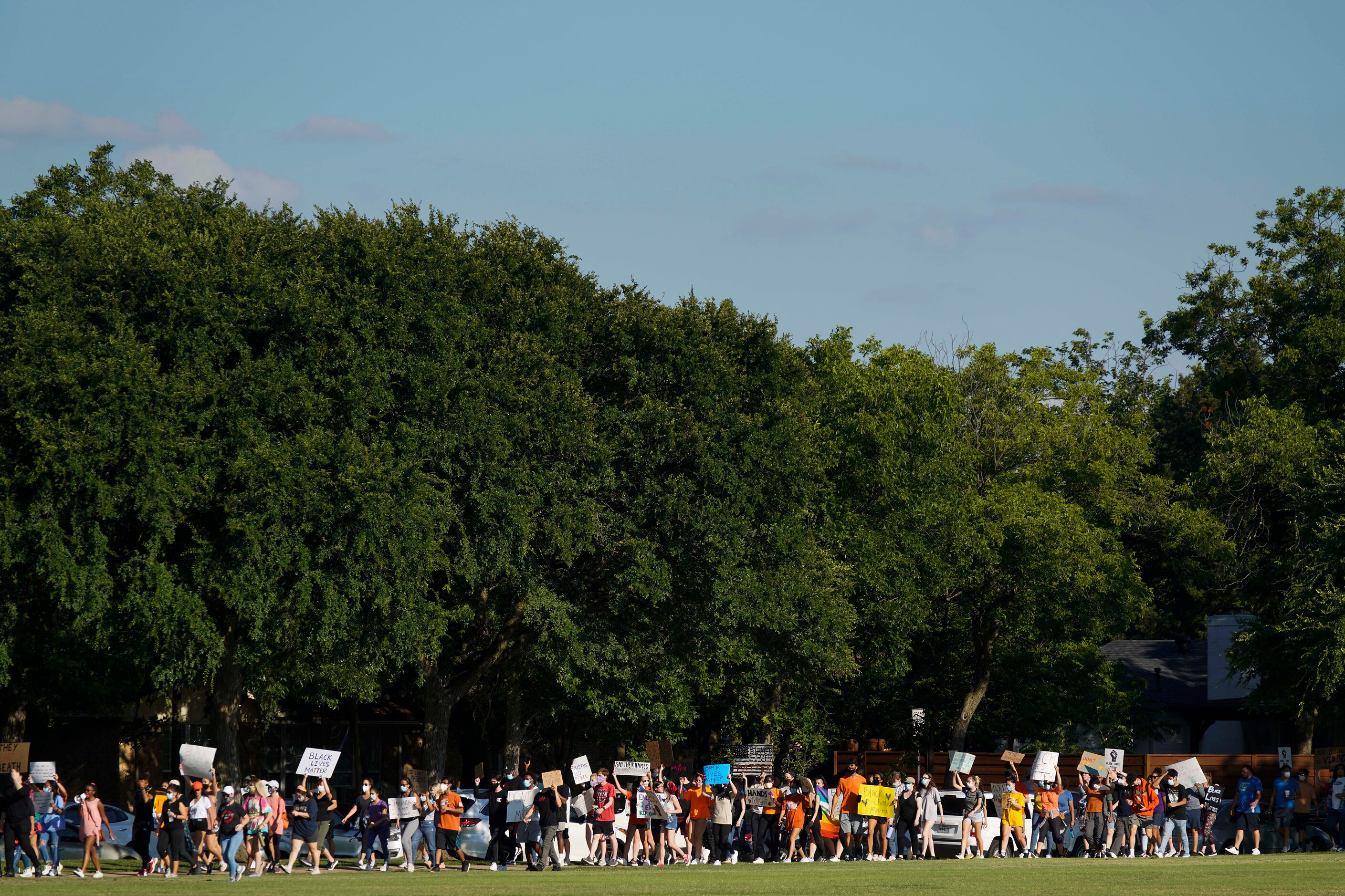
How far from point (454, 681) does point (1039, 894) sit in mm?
20960

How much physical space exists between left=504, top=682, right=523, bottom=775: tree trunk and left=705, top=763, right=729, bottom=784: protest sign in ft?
29.2

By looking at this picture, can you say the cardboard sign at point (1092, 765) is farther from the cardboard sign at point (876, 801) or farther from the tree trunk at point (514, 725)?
the tree trunk at point (514, 725)

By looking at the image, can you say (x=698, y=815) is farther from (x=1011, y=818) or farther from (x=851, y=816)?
(x=1011, y=818)

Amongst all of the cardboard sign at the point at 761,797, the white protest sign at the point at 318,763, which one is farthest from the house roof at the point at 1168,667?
the white protest sign at the point at 318,763

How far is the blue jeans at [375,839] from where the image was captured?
25.8m

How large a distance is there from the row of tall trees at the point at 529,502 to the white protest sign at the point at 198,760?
2.17 metres

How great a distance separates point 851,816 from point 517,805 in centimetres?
675

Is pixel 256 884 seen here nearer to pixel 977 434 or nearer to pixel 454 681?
pixel 454 681

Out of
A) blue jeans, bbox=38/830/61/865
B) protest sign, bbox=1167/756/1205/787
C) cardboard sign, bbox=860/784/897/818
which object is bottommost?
blue jeans, bbox=38/830/61/865

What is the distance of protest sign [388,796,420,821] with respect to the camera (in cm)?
2577

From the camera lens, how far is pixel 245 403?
27.2 meters

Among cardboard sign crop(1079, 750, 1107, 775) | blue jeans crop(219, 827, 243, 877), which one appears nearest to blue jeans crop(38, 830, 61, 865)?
blue jeans crop(219, 827, 243, 877)

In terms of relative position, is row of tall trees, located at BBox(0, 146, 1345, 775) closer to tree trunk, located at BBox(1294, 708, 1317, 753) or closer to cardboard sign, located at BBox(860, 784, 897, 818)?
tree trunk, located at BBox(1294, 708, 1317, 753)

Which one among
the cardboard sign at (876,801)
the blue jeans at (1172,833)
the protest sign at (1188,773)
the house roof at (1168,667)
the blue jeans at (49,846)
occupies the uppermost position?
the house roof at (1168,667)
